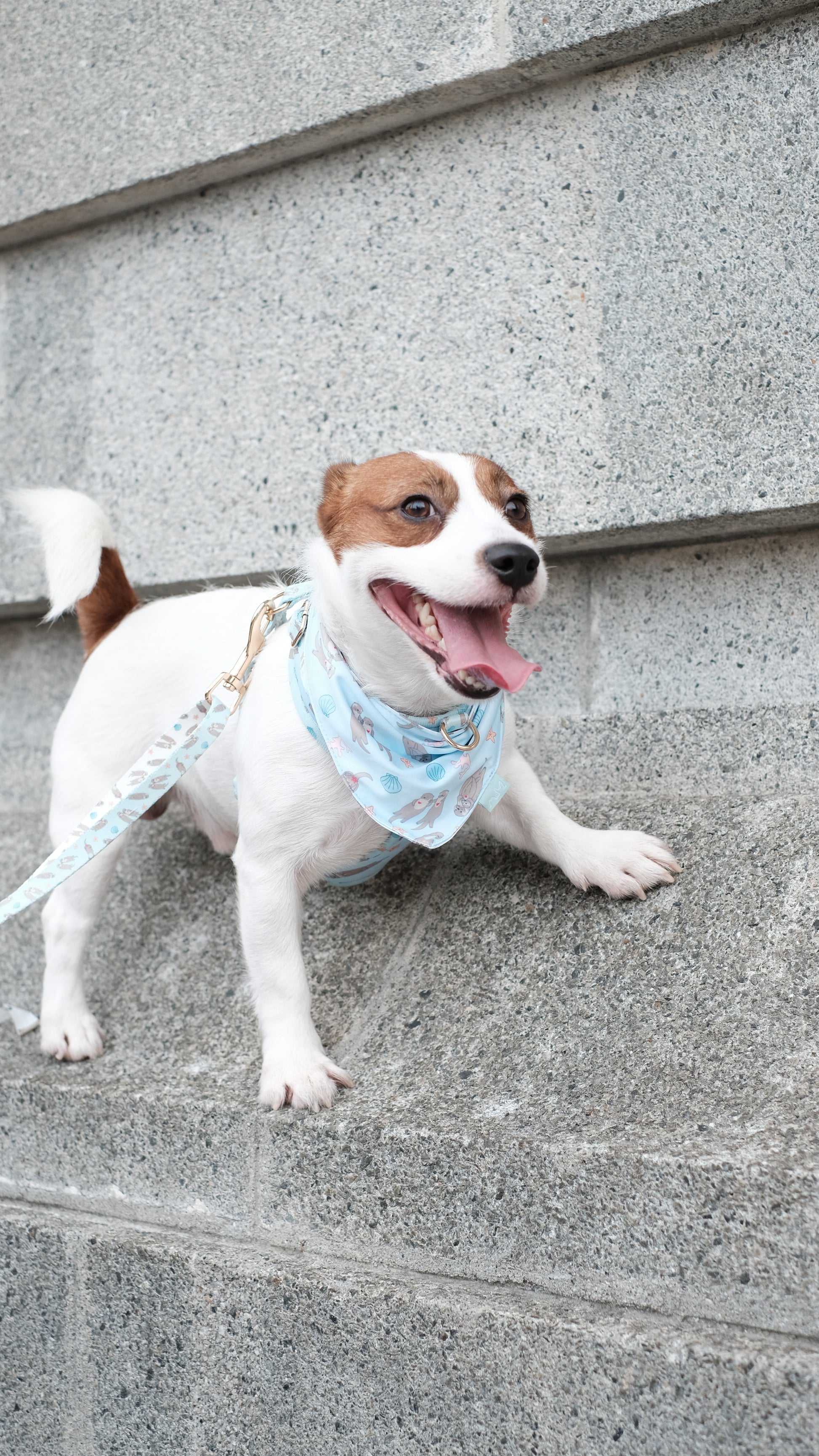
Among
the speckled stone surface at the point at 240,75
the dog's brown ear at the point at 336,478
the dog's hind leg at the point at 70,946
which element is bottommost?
the dog's hind leg at the point at 70,946

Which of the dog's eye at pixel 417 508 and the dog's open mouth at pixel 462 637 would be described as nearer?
the dog's open mouth at pixel 462 637

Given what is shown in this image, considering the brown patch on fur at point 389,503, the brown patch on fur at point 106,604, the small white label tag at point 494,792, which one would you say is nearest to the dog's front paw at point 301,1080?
the small white label tag at point 494,792

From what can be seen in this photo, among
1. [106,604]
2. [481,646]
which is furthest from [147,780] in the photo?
[106,604]

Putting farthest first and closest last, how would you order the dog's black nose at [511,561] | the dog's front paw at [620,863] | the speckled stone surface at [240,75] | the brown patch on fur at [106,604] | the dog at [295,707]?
the brown patch on fur at [106,604] → the speckled stone surface at [240,75] → the dog's front paw at [620,863] → the dog at [295,707] → the dog's black nose at [511,561]

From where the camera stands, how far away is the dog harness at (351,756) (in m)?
2.04

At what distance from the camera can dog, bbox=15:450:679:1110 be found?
1.91 m

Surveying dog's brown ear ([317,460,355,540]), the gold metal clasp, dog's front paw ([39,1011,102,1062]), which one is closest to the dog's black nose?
dog's brown ear ([317,460,355,540])

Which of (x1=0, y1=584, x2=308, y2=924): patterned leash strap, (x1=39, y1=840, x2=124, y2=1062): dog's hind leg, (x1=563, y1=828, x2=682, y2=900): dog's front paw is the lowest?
(x1=39, y1=840, x2=124, y2=1062): dog's hind leg

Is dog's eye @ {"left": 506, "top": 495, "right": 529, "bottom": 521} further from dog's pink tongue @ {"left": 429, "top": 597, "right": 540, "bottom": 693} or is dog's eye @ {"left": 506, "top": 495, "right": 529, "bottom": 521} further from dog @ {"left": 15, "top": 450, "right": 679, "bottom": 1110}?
dog's pink tongue @ {"left": 429, "top": 597, "right": 540, "bottom": 693}

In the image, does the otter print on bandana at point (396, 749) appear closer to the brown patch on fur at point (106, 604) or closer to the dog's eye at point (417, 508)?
the dog's eye at point (417, 508)

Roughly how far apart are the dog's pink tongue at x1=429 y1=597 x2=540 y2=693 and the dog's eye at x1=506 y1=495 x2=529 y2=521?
9.9 inches

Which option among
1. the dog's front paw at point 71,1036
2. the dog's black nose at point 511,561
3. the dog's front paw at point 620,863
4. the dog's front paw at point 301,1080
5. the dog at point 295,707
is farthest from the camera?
the dog's front paw at point 71,1036

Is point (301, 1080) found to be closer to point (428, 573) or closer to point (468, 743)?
point (468, 743)

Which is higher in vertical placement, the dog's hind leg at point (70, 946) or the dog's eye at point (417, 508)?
the dog's eye at point (417, 508)
